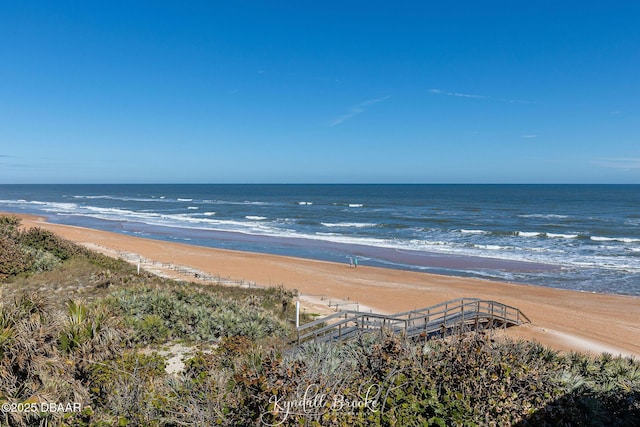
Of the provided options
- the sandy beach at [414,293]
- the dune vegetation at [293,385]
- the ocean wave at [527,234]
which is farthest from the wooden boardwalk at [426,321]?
the ocean wave at [527,234]

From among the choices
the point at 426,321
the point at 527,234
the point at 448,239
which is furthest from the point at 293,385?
the point at 527,234

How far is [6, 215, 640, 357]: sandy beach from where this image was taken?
1493cm

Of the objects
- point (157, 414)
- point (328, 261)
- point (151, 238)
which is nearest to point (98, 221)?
point (151, 238)

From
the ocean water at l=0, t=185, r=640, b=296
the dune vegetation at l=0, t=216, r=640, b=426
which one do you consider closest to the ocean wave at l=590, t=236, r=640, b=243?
the ocean water at l=0, t=185, r=640, b=296

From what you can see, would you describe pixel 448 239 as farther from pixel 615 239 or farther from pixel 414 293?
pixel 414 293

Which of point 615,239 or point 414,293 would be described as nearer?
point 414,293

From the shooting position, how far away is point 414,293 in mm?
20375

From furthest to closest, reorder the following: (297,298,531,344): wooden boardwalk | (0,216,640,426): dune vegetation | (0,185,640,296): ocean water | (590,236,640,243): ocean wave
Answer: (590,236,640,243): ocean wave → (0,185,640,296): ocean water → (297,298,531,344): wooden boardwalk → (0,216,640,426): dune vegetation

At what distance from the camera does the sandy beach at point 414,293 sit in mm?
14930

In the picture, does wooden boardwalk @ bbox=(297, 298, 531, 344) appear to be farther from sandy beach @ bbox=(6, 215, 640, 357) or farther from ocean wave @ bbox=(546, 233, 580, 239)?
ocean wave @ bbox=(546, 233, 580, 239)

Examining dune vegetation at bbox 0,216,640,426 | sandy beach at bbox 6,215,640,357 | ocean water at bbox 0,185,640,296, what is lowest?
sandy beach at bbox 6,215,640,357

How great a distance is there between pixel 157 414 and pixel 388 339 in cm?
301

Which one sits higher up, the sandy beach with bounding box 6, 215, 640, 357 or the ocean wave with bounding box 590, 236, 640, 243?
the ocean wave with bounding box 590, 236, 640, 243

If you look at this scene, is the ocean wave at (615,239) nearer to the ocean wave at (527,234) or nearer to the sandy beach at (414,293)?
the ocean wave at (527,234)
